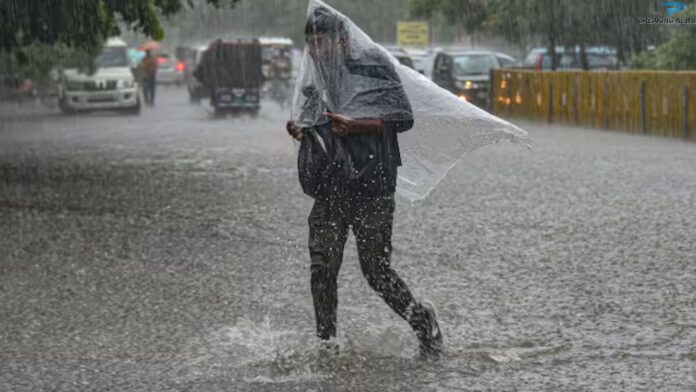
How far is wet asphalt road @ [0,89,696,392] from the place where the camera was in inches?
255

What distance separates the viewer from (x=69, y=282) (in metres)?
9.20

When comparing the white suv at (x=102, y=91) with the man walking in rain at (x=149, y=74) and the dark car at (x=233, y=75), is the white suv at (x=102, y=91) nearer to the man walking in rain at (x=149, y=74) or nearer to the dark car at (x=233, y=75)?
the dark car at (x=233, y=75)

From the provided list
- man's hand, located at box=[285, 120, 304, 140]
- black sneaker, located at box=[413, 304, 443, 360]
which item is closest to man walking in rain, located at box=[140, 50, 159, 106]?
man's hand, located at box=[285, 120, 304, 140]

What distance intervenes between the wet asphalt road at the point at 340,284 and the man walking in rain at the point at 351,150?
392mm

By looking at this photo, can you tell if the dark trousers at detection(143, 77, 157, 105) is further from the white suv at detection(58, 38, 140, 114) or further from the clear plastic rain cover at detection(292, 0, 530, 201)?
the clear plastic rain cover at detection(292, 0, 530, 201)

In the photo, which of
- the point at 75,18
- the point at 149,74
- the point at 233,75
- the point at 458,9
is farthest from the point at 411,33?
the point at 75,18

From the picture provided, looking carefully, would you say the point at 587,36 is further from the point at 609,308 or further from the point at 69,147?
the point at 609,308

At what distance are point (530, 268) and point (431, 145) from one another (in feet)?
9.38

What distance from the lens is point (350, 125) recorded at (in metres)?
6.36

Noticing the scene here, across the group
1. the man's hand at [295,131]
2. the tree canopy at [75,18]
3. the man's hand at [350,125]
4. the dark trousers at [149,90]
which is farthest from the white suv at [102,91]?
the man's hand at [350,125]

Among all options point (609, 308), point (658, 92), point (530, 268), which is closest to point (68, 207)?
point (530, 268)

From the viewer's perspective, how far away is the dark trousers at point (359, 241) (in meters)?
6.58

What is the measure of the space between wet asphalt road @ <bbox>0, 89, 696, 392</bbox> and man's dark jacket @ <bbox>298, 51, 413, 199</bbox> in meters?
0.81

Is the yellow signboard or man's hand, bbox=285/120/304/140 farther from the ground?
man's hand, bbox=285/120/304/140
